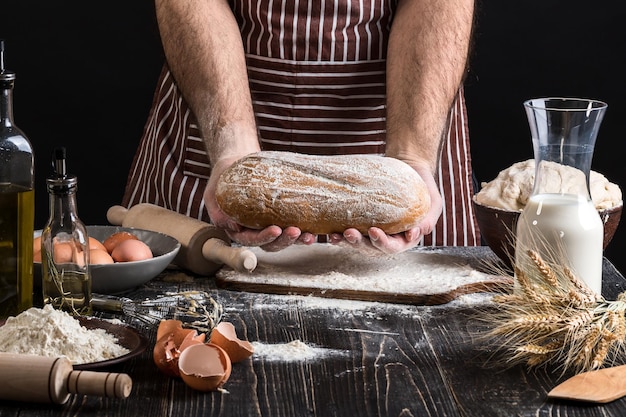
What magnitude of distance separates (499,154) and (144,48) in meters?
1.28

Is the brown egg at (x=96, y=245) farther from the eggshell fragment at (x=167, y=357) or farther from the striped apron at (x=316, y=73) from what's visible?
the striped apron at (x=316, y=73)

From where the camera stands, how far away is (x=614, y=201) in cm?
182

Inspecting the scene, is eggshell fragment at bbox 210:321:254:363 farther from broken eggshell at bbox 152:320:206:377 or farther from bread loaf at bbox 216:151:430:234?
bread loaf at bbox 216:151:430:234

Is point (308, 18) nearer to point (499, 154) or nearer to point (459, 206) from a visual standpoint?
point (459, 206)

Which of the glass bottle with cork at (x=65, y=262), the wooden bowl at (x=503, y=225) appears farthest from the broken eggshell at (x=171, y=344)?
the wooden bowl at (x=503, y=225)

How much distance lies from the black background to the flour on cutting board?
1557mm

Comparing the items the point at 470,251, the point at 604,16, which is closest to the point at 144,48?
the point at 604,16

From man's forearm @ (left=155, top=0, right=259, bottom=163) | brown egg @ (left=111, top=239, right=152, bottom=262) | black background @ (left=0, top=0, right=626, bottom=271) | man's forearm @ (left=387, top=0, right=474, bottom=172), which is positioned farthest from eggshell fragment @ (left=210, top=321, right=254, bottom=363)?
black background @ (left=0, top=0, right=626, bottom=271)

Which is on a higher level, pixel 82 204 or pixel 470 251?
pixel 470 251

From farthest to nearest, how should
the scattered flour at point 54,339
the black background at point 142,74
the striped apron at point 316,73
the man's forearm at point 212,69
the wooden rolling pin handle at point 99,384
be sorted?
the black background at point 142,74 → the striped apron at point 316,73 → the man's forearm at point 212,69 → the scattered flour at point 54,339 → the wooden rolling pin handle at point 99,384

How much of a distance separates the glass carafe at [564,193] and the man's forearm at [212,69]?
0.69 m

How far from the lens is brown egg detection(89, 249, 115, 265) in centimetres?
167

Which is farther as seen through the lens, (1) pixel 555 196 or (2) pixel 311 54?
(2) pixel 311 54

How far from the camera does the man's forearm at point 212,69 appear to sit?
2.08 m
